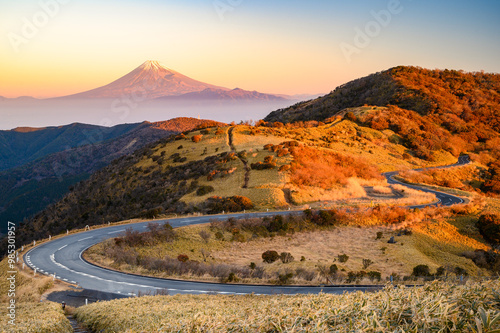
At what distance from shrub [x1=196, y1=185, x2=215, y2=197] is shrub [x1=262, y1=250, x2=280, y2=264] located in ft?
63.6

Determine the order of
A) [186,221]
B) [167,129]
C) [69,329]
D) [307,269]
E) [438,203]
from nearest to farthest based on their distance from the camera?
[69,329]
[307,269]
[186,221]
[438,203]
[167,129]

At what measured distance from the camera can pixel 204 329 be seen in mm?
4992

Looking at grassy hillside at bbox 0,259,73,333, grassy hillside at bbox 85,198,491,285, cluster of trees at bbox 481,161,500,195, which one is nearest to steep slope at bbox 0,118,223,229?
cluster of trees at bbox 481,161,500,195

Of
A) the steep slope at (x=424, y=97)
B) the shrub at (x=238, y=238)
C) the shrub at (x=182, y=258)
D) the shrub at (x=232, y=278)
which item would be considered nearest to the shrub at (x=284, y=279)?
the shrub at (x=232, y=278)

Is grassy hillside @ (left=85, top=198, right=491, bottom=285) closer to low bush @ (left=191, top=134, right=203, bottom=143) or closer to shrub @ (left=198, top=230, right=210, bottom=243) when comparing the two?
shrub @ (left=198, top=230, right=210, bottom=243)

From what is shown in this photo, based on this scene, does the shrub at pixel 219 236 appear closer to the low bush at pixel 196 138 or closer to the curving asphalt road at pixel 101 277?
the curving asphalt road at pixel 101 277

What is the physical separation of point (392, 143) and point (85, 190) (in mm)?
67043

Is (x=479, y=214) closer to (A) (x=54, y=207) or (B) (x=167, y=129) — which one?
(A) (x=54, y=207)

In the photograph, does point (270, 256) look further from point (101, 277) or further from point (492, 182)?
point (492, 182)

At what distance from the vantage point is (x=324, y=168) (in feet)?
170

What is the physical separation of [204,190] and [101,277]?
2397cm

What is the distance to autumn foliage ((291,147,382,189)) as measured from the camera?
48.2 m

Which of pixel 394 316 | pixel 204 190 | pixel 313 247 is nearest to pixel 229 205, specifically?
pixel 204 190

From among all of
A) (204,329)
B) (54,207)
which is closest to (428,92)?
(54,207)
